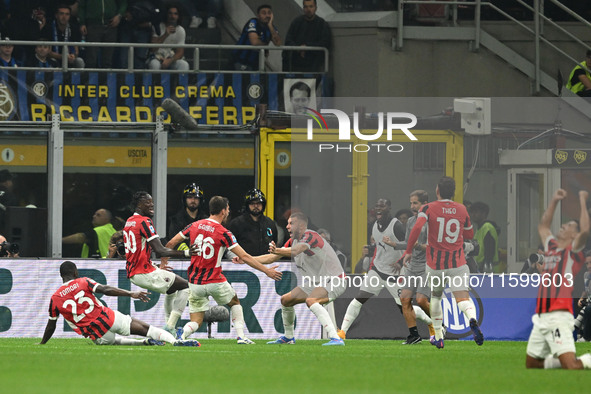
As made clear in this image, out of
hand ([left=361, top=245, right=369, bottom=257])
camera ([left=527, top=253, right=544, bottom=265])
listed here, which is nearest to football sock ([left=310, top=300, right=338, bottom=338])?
hand ([left=361, top=245, right=369, bottom=257])

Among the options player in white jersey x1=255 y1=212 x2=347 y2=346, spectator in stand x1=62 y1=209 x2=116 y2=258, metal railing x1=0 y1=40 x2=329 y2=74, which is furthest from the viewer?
metal railing x1=0 y1=40 x2=329 y2=74

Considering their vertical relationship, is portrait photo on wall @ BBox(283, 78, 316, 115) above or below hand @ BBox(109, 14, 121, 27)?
below

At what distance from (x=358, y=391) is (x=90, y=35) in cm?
1337

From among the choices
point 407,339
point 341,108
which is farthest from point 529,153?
point 407,339

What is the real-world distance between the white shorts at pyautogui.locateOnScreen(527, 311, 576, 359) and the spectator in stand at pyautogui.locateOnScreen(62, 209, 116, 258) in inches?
345

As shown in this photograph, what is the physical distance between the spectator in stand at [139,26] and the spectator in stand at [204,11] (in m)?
0.80

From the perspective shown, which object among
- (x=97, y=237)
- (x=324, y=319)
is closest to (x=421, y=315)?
(x=324, y=319)

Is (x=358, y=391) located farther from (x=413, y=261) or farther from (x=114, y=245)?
(x=114, y=245)

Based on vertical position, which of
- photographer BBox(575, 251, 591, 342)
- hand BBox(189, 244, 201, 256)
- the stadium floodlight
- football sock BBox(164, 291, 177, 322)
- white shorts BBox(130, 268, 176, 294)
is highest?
the stadium floodlight

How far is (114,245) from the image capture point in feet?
61.9

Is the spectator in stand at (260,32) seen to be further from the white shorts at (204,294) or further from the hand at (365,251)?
the white shorts at (204,294)

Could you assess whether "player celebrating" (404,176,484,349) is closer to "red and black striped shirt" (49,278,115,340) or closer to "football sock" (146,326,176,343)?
"football sock" (146,326,176,343)

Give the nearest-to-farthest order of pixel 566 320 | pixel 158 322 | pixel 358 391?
pixel 358 391 → pixel 566 320 → pixel 158 322

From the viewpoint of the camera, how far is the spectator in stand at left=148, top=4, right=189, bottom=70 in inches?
845
